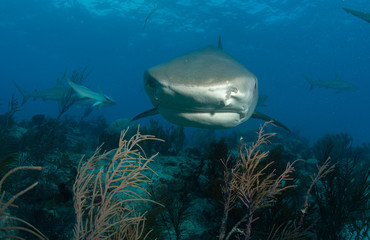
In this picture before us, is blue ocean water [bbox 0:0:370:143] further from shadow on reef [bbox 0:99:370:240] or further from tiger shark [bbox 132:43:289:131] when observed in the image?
tiger shark [bbox 132:43:289:131]

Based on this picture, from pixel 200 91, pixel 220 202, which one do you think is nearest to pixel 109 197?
pixel 200 91

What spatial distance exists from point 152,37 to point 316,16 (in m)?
31.5

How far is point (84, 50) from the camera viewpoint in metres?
60.1

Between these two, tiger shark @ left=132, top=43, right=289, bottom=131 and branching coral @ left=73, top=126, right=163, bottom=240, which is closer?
branching coral @ left=73, top=126, right=163, bottom=240

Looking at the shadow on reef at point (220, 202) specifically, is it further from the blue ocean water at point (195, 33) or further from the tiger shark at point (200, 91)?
the blue ocean water at point (195, 33)

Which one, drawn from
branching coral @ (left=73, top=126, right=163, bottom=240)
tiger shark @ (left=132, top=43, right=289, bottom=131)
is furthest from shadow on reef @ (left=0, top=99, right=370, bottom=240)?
tiger shark @ (left=132, top=43, right=289, bottom=131)

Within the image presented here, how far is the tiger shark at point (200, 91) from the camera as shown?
6.52 ft

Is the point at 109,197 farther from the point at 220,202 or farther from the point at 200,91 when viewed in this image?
the point at 220,202

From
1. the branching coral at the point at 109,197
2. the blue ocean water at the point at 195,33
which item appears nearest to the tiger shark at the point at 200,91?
the branching coral at the point at 109,197

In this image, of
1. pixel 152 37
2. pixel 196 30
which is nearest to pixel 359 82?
pixel 196 30

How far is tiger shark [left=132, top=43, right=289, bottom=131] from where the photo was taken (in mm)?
1987

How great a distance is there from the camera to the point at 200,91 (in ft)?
6.45

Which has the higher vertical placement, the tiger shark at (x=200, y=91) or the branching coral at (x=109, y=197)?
the tiger shark at (x=200, y=91)

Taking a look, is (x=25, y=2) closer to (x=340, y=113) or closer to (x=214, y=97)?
(x=214, y=97)
